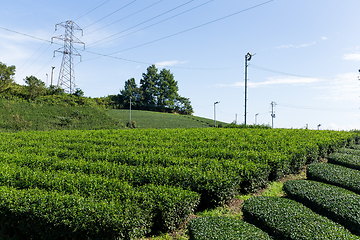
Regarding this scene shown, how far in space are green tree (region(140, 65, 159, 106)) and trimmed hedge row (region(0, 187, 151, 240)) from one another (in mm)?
54405

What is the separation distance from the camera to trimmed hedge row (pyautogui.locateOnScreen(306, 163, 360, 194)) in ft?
24.6

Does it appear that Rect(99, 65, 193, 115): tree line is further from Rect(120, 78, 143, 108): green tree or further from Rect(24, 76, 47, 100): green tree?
Rect(24, 76, 47, 100): green tree

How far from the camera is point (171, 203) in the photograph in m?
5.22

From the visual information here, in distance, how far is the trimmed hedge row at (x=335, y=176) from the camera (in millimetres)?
7510

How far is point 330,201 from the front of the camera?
6.03 metres

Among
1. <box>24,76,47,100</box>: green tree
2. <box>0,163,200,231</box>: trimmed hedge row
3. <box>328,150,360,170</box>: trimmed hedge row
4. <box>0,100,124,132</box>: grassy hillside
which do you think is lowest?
<box>0,163,200,231</box>: trimmed hedge row

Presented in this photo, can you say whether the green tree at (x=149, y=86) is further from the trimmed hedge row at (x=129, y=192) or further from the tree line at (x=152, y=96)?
the trimmed hedge row at (x=129, y=192)

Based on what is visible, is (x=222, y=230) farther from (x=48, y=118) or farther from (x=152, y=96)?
(x=152, y=96)

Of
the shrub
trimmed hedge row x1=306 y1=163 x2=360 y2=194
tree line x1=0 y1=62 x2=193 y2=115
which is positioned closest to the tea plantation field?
trimmed hedge row x1=306 y1=163 x2=360 y2=194

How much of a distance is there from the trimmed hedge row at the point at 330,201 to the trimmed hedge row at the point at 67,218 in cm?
444

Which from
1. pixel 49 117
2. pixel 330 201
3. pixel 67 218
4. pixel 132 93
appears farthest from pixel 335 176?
pixel 132 93

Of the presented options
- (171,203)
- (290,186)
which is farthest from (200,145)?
(171,203)

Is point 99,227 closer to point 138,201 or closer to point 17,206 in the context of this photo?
point 138,201

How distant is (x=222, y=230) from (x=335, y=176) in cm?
592
